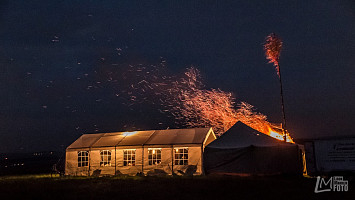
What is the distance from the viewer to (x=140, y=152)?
658 inches

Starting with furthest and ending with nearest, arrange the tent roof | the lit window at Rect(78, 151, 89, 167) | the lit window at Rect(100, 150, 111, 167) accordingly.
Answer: the lit window at Rect(78, 151, 89, 167)
the lit window at Rect(100, 150, 111, 167)
the tent roof

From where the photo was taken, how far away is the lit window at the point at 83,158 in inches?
705

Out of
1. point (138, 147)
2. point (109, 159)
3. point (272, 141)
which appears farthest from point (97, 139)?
point (272, 141)

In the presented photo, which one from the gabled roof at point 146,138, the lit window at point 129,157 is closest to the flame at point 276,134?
the gabled roof at point 146,138

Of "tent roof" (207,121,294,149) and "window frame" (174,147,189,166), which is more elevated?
"tent roof" (207,121,294,149)

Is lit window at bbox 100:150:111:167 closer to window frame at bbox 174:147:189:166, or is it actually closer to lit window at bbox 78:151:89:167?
lit window at bbox 78:151:89:167

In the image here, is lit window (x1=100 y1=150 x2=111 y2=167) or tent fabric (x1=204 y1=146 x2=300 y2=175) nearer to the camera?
tent fabric (x1=204 y1=146 x2=300 y2=175)

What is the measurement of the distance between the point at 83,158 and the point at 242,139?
376 inches

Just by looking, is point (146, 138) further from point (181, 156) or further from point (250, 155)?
point (250, 155)

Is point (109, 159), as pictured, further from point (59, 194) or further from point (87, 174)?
point (59, 194)

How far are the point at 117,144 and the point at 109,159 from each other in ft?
3.31

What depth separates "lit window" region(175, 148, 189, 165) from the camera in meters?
15.9

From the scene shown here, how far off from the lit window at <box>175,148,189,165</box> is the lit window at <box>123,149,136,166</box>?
251cm

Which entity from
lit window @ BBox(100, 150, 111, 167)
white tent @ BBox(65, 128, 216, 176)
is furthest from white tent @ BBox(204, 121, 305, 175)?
lit window @ BBox(100, 150, 111, 167)
